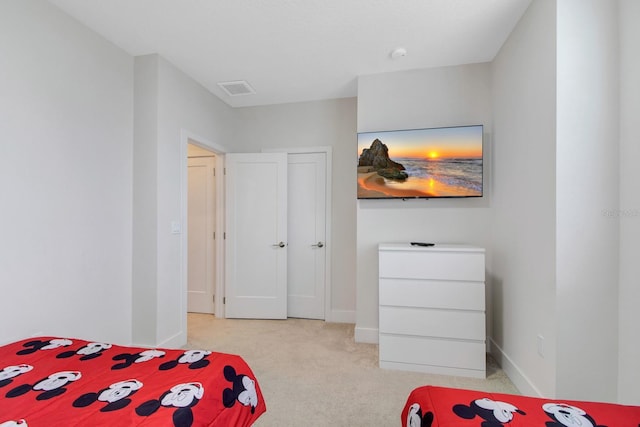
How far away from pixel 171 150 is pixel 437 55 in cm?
262

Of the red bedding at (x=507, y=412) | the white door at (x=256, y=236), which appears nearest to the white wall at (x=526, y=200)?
the red bedding at (x=507, y=412)

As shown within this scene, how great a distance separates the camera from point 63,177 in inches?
81.1

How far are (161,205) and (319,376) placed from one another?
2.01 meters

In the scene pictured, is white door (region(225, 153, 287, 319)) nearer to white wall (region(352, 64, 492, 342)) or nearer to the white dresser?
white wall (region(352, 64, 492, 342))

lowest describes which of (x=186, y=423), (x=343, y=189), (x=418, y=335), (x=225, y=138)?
(x=418, y=335)

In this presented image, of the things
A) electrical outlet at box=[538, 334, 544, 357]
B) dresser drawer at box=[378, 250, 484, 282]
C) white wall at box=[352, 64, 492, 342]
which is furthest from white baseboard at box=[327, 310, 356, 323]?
electrical outlet at box=[538, 334, 544, 357]

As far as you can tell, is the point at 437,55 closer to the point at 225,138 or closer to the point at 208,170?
the point at 225,138

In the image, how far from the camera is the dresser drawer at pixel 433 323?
232 cm

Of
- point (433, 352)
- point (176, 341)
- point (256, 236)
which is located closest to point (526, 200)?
point (433, 352)

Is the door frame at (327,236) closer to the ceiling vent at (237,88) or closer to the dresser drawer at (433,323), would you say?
the ceiling vent at (237,88)

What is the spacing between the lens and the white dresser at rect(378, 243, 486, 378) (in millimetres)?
2326

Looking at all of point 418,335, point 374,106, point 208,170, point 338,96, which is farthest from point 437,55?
point 208,170

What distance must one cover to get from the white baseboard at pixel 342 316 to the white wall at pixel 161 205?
1.66 m

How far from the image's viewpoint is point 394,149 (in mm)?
2824
